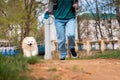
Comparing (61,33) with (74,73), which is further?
(61,33)

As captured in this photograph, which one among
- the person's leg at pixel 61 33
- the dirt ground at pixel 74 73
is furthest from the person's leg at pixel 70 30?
the dirt ground at pixel 74 73

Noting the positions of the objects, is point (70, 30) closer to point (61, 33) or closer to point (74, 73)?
point (61, 33)

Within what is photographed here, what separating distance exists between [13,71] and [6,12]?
24.9 metres

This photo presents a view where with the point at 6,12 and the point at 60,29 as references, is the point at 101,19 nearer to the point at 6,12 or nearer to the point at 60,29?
the point at 6,12

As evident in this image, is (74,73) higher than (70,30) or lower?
lower

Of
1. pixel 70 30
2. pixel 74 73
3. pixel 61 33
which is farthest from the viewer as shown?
pixel 61 33

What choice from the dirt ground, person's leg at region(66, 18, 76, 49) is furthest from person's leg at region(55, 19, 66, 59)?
the dirt ground

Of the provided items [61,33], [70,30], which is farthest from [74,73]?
[61,33]

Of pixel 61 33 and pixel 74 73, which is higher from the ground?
pixel 61 33

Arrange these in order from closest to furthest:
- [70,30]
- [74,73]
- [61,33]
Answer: [74,73] → [70,30] → [61,33]

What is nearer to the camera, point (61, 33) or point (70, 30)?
point (70, 30)

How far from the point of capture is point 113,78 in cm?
618

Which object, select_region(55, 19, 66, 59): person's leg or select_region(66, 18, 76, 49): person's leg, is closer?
select_region(66, 18, 76, 49): person's leg

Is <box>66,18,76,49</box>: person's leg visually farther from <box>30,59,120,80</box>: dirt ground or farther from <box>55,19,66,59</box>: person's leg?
<box>30,59,120,80</box>: dirt ground
